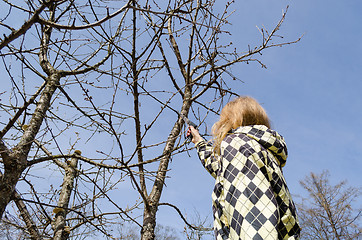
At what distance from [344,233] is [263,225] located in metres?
13.5

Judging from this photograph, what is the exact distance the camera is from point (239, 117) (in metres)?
2.00

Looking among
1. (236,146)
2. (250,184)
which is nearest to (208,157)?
(236,146)

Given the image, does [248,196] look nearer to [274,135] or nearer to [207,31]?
[274,135]

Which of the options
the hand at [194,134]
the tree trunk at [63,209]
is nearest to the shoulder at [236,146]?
the hand at [194,134]

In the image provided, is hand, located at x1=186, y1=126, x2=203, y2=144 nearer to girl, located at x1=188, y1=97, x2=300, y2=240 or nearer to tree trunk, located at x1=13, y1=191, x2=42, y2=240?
girl, located at x1=188, y1=97, x2=300, y2=240

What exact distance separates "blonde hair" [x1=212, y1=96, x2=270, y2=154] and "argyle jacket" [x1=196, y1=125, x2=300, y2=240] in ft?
0.33

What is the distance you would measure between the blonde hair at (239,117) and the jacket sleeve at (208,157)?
68 millimetres

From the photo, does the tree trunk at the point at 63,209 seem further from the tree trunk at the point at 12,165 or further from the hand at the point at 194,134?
the hand at the point at 194,134

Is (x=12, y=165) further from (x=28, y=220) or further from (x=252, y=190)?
(x=252, y=190)

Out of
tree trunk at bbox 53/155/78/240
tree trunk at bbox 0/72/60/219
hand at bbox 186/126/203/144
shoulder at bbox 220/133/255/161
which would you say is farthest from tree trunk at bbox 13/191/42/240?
shoulder at bbox 220/133/255/161

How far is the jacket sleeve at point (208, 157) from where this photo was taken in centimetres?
197

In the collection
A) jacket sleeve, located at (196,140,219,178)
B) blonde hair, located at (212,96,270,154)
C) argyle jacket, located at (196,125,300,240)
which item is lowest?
argyle jacket, located at (196,125,300,240)

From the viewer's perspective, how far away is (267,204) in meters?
1.54

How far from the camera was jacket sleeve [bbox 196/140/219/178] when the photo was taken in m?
1.97
